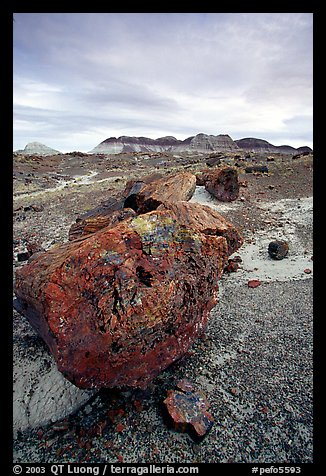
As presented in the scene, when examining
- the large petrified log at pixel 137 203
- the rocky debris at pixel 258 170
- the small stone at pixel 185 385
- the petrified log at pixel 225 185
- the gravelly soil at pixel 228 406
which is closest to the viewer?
the gravelly soil at pixel 228 406

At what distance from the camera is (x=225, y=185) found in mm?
15781

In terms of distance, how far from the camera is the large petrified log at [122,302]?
12.3 ft

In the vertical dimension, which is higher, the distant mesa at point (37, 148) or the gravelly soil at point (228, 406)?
the distant mesa at point (37, 148)

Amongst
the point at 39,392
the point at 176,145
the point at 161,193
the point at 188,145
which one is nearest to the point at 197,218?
the point at 161,193

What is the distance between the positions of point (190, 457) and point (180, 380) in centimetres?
112

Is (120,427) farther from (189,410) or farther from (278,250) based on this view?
(278,250)

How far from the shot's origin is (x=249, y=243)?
470 inches

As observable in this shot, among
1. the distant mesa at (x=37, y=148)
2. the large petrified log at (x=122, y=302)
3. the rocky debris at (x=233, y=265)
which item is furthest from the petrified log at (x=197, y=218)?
the distant mesa at (x=37, y=148)

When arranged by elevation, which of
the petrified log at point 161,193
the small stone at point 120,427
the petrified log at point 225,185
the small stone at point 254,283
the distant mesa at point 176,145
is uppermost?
the distant mesa at point 176,145

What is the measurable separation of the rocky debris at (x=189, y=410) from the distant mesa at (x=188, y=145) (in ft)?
354

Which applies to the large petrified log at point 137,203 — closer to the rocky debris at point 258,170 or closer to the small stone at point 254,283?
the small stone at point 254,283
